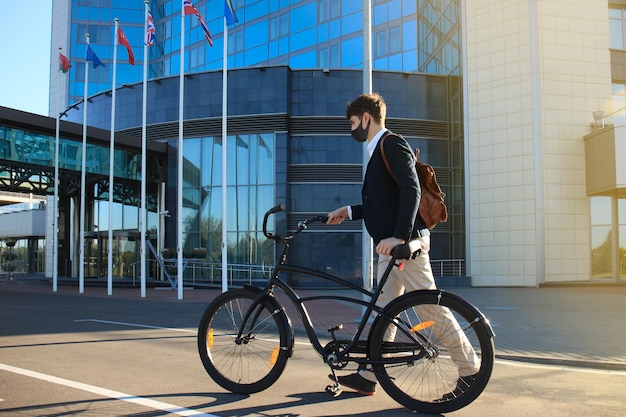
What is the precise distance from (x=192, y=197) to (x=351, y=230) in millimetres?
7359

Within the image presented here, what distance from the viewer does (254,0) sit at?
32.2m

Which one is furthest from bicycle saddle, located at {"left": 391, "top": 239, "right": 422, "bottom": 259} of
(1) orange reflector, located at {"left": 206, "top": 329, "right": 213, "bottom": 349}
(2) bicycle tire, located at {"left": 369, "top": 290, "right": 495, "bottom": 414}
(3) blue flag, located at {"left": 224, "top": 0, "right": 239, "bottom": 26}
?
(3) blue flag, located at {"left": 224, "top": 0, "right": 239, "bottom": 26}

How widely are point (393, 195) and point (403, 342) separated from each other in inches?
38.5

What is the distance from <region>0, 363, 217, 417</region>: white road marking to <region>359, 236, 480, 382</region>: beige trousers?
1.22m

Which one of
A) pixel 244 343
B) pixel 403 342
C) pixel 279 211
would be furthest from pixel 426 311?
pixel 244 343

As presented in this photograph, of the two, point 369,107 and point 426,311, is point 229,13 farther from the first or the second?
point 426,311

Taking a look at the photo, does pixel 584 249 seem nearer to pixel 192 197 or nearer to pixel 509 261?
pixel 509 261

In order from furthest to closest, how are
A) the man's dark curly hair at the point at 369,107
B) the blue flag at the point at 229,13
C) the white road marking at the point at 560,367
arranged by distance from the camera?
1. the blue flag at the point at 229,13
2. the white road marking at the point at 560,367
3. the man's dark curly hair at the point at 369,107

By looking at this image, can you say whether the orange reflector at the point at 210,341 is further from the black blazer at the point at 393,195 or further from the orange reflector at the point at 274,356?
the black blazer at the point at 393,195

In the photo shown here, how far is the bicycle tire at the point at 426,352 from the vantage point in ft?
11.6

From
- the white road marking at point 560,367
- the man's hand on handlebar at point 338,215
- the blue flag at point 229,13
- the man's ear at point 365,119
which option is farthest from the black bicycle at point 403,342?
the blue flag at point 229,13

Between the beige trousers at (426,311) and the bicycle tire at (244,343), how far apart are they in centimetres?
62

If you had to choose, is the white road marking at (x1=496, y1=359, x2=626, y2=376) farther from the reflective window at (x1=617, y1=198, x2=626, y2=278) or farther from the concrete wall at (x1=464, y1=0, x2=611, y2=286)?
the reflective window at (x1=617, y1=198, x2=626, y2=278)

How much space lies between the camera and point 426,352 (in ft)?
11.7
